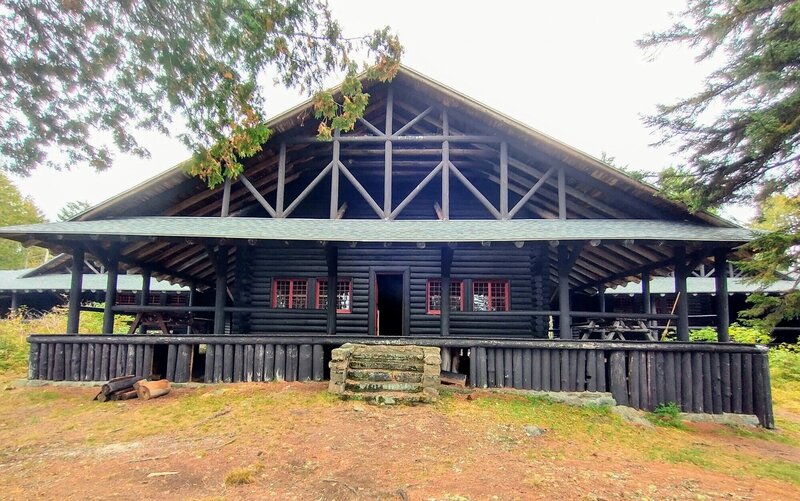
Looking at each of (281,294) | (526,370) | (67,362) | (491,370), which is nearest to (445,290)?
(491,370)

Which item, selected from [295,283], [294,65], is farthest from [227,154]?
[295,283]

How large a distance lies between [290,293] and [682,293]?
12.3 m

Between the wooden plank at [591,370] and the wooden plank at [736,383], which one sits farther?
the wooden plank at [591,370]

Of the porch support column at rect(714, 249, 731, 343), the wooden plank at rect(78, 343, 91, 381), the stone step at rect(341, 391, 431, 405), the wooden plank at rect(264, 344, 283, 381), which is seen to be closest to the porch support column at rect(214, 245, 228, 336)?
the wooden plank at rect(264, 344, 283, 381)

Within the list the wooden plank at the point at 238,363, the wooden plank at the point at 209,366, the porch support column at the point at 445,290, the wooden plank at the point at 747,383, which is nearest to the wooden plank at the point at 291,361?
the wooden plank at the point at 238,363

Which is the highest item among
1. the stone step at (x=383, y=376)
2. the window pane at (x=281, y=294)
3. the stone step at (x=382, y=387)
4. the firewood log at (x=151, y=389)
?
the window pane at (x=281, y=294)

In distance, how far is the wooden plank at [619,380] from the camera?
9578mm

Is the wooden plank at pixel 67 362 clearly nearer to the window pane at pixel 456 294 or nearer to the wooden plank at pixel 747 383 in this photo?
the window pane at pixel 456 294

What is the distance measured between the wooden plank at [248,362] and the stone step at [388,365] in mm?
2846

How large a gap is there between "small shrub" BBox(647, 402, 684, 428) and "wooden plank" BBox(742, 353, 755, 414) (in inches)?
A: 55.7

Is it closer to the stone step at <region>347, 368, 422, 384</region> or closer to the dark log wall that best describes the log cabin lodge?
the dark log wall

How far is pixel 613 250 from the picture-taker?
45.6ft

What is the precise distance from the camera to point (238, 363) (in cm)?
1068

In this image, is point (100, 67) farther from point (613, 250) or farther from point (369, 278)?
point (613, 250)
